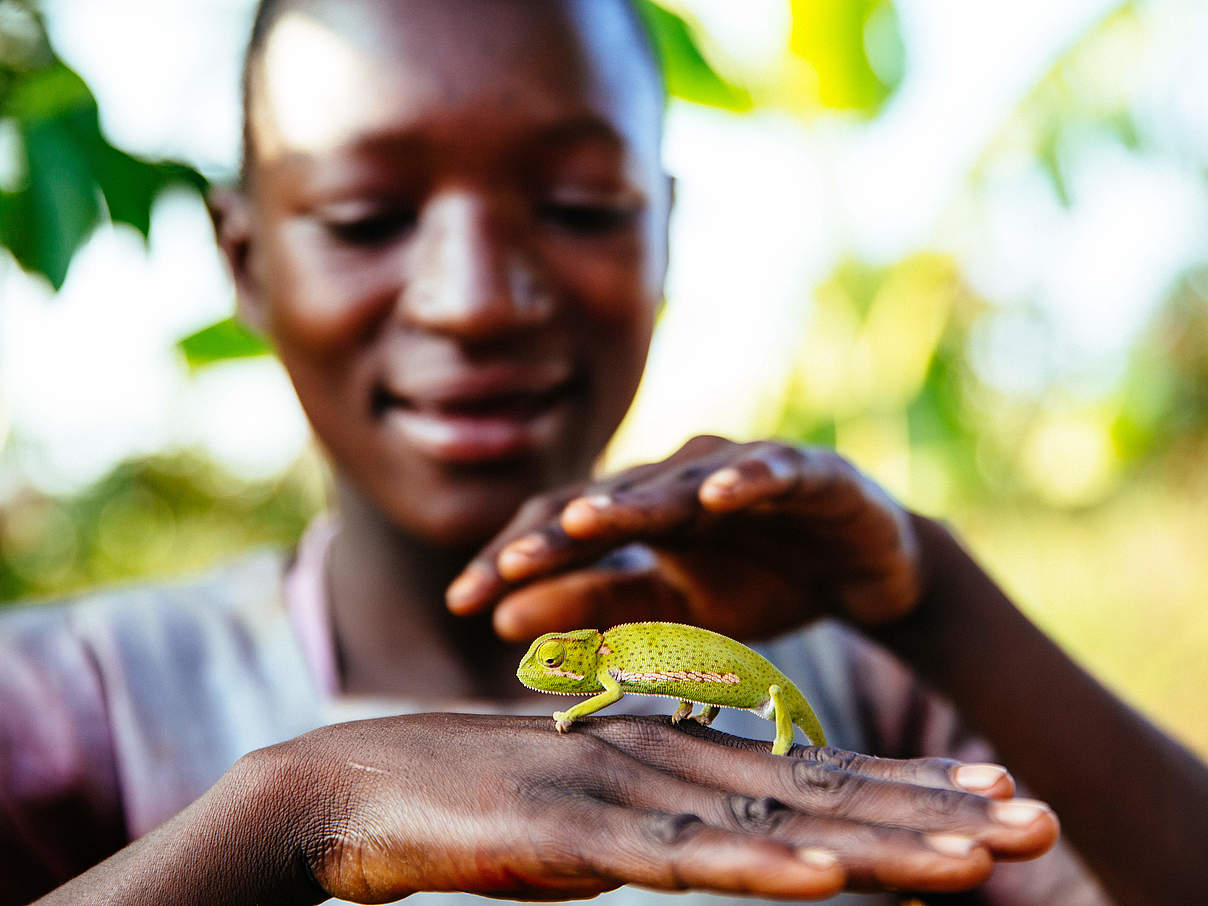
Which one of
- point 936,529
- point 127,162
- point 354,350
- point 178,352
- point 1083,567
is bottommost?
point 1083,567

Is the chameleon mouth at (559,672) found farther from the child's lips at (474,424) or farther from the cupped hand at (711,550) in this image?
the child's lips at (474,424)

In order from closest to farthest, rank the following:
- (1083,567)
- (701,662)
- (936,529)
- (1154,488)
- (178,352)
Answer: (701,662)
(936,529)
(178,352)
(1083,567)
(1154,488)

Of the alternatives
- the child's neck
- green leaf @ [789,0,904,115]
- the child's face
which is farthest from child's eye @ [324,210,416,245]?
green leaf @ [789,0,904,115]

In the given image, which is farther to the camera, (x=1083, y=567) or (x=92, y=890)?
(x=1083, y=567)

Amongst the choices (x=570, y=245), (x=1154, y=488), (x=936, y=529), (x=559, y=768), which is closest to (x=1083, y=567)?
(x=1154, y=488)

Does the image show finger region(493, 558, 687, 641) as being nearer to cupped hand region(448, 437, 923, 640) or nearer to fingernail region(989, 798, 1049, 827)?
cupped hand region(448, 437, 923, 640)

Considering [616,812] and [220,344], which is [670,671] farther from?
[220,344]

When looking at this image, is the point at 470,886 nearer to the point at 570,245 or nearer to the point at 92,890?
the point at 92,890

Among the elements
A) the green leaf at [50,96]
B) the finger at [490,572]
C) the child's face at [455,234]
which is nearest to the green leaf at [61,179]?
the green leaf at [50,96]
